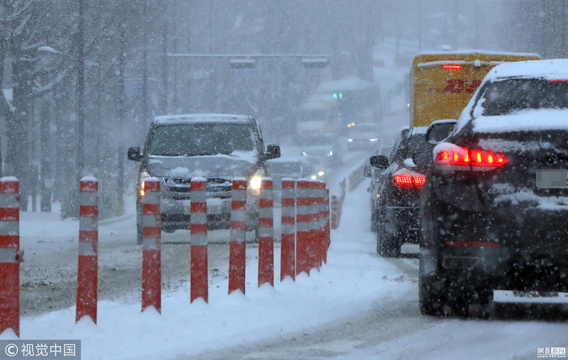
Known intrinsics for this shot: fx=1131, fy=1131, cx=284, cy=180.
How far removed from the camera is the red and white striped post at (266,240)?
384 inches

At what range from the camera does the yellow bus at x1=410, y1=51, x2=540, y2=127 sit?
764 inches

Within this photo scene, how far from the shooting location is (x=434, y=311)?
8.00 meters

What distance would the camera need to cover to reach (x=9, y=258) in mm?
6922

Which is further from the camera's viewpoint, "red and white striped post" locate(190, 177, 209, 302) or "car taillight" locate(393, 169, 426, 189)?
"car taillight" locate(393, 169, 426, 189)

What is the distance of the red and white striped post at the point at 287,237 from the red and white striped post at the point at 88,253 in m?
3.28

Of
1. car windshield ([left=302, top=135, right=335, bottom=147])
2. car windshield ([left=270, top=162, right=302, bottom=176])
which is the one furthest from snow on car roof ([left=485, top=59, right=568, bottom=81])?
car windshield ([left=302, top=135, right=335, bottom=147])

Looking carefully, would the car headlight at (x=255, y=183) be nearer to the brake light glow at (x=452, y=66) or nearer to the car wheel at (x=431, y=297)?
the brake light glow at (x=452, y=66)

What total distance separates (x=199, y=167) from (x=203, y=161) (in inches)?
5.6

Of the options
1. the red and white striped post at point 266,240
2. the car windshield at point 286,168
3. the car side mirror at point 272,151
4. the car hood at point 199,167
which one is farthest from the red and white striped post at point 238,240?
the car windshield at point 286,168

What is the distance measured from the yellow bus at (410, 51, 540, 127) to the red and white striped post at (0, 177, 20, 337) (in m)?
13.2

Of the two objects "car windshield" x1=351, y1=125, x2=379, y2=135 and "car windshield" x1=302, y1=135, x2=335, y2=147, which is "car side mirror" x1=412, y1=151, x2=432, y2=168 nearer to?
"car windshield" x1=302, y1=135, x2=335, y2=147

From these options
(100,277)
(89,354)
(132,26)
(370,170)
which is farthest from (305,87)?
(89,354)

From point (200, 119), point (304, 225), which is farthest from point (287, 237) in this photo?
point (200, 119)

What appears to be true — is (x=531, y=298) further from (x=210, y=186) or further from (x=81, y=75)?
(x=81, y=75)
